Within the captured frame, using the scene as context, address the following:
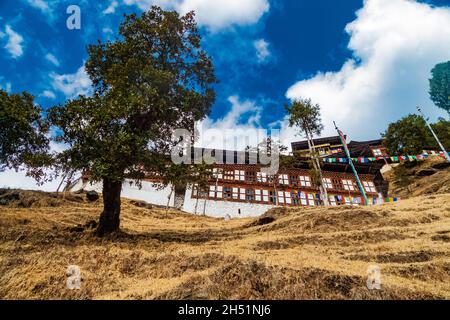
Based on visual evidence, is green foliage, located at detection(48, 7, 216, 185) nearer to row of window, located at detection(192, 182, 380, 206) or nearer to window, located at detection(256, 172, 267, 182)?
row of window, located at detection(192, 182, 380, 206)

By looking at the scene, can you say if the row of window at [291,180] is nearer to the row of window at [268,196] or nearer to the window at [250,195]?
the row of window at [268,196]

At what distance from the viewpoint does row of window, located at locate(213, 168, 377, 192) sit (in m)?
42.3

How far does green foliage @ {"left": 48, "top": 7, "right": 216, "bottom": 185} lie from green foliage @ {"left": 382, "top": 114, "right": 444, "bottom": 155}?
139 feet

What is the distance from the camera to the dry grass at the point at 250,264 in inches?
222

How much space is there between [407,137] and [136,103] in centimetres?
4834

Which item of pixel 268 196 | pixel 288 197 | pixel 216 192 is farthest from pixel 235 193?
pixel 288 197

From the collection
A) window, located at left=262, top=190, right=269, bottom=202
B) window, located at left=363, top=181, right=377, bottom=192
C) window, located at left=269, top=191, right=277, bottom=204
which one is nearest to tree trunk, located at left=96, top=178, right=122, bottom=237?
window, located at left=262, top=190, right=269, bottom=202

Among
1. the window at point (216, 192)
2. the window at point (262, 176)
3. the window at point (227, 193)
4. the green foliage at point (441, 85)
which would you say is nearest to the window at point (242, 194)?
the window at point (227, 193)

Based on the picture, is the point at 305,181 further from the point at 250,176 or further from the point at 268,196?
the point at 250,176

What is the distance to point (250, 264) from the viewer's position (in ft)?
22.1

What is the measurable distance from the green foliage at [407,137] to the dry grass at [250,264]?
1399 inches

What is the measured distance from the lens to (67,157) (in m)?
11.4
